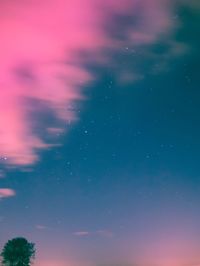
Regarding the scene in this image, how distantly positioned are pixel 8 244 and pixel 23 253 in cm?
430

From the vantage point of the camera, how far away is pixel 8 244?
144 m

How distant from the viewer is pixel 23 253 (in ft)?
468

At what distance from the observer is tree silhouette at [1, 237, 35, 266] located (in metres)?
142

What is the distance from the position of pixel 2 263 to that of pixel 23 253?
17.7ft

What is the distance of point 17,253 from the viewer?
142m

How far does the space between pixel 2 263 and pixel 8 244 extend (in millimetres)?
4941

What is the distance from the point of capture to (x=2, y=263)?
14062 centimetres

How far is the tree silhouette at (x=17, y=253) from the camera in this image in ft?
464
